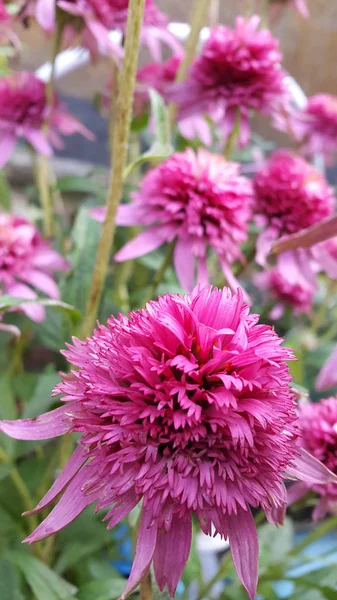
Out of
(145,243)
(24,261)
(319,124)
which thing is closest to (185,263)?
(145,243)

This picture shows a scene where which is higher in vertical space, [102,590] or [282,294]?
[282,294]

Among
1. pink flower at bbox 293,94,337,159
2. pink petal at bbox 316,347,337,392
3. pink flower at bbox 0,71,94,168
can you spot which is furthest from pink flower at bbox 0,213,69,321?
pink flower at bbox 293,94,337,159

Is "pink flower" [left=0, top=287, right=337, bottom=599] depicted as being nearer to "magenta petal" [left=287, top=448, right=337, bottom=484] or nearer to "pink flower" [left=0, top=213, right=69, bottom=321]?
"magenta petal" [left=287, top=448, right=337, bottom=484]

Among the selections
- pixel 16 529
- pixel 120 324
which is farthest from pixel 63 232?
pixel 120 324

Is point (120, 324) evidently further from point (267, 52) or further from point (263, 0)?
point (263, 0)

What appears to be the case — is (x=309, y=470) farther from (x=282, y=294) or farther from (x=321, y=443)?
(x=282, y=294)

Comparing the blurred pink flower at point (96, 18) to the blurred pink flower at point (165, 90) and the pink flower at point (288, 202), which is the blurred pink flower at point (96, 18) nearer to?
the blurred pink flower at point (165, 90)
